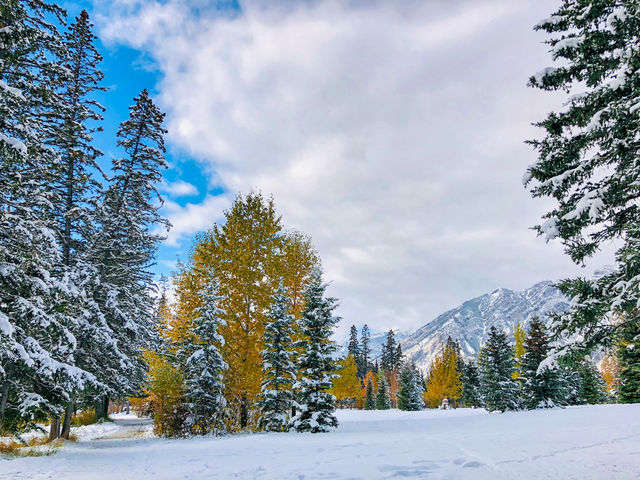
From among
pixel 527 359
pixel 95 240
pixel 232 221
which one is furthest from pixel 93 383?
pixel 527 359

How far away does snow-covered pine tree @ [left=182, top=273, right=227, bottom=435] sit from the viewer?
52.0ft

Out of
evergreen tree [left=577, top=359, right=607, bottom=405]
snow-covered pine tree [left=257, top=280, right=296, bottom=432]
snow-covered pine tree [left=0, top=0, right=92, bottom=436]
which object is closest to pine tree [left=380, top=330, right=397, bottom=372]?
evergreen tree [left=577, top=359, right=607, bottom=405]

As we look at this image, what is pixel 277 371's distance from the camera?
17.2 metres

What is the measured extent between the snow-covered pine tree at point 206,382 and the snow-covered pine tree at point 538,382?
24614 millimetres

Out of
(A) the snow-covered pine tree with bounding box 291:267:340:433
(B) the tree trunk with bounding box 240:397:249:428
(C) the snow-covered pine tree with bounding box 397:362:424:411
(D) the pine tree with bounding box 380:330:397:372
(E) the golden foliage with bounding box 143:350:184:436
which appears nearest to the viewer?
(E) the golden foliage with bounding box 143:350:184:436

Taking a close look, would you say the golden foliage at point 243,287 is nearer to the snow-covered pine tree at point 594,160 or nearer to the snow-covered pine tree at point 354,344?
the snow-covered pine tree at point 594,160

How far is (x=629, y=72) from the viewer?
24.8 feet

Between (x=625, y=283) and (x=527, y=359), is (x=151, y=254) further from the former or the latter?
(x=527, y=359)

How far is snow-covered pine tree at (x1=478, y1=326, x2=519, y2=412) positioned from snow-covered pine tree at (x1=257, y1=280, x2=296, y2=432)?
22198mm

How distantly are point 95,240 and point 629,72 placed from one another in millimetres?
19896

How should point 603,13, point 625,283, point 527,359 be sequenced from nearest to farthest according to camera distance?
point 625,283 < point 603,13 < point 527,359

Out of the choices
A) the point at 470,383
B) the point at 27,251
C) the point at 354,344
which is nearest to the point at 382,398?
the point at 470,383

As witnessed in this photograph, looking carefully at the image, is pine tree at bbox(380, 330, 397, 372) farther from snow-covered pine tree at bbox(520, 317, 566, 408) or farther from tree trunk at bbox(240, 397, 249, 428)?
tree trunk at bbox(240, 397, 249, 428)

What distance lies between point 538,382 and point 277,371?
23417 mm
